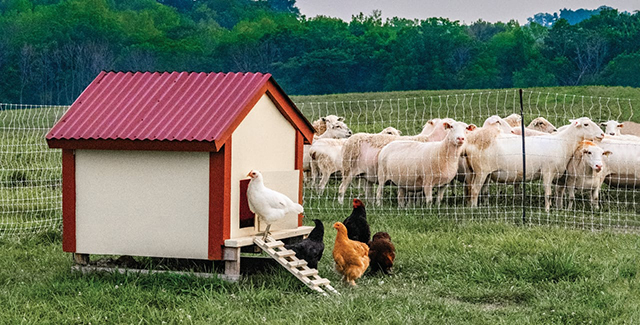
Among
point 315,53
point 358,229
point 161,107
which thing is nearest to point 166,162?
point 161,107

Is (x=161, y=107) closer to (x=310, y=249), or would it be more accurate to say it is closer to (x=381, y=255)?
A: (x=310, y=249)

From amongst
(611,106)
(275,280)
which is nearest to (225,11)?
(611,106)

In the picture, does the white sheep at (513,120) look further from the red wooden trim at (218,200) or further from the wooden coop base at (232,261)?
the red wooden trim at (218,200)

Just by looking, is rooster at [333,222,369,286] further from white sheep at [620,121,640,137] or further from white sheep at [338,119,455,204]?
white sheep at [620,121,640,137]

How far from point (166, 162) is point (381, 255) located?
95.7 inches

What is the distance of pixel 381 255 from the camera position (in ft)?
29.5

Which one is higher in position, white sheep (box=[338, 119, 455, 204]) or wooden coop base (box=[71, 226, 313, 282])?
white sheep (box=[338, 119, 455, 204])

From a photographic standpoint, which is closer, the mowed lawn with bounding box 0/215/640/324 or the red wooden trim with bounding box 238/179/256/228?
the mowed lawn with bounding box 0/215/640/324

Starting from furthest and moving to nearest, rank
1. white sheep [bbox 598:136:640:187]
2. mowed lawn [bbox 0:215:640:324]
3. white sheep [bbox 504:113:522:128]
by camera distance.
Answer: white sheep [bbox 504:113:522:128] < white sheep [bbox 598:136:640:187] < mowed lawn [bbox 0:215:640:324]

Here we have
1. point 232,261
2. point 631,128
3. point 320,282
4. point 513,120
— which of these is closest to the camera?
point 320,282

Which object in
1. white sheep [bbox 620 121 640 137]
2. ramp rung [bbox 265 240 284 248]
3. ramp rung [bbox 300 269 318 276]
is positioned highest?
white sheep [bbox 620 121 640 137]

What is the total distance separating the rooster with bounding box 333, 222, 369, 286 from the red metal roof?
1580mm

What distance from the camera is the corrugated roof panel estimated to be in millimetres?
8453

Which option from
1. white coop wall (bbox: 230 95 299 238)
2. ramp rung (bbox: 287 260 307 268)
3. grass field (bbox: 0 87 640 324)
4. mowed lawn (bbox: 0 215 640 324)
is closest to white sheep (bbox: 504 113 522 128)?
grass field (bbox: 0 87 640 324)
